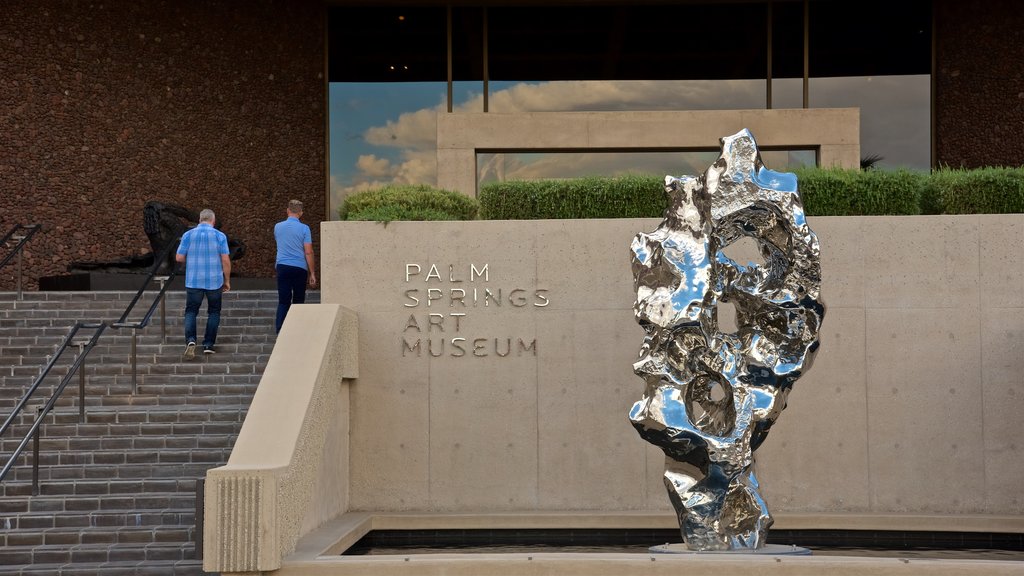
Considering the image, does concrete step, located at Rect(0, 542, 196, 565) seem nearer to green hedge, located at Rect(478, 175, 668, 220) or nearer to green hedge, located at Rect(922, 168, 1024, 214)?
green hedge, located at Rect(478, 175, 668, 220)

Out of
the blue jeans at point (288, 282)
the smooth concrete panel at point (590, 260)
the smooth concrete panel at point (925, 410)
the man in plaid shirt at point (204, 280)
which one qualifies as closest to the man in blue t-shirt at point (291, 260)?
the blue jeans at point (288, 282)

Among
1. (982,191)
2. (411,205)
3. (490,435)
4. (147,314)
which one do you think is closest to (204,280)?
(147,314)

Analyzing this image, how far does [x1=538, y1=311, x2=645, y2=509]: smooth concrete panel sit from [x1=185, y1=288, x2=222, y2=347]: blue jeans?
3.42 metres

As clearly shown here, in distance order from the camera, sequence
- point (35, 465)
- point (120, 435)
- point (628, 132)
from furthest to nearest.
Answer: point (628, 132), point (120, 435), point (35, 465)

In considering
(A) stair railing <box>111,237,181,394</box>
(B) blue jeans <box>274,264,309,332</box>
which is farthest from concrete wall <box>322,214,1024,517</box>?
(A) stair railing <box>111,237,181,394</box>

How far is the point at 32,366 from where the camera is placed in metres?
12.8

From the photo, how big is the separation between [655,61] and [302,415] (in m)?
12.6

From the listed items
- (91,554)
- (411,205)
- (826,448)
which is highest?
(411,205)

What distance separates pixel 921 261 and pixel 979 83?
938 centimetres

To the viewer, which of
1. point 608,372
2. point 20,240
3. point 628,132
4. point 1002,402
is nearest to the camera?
point 1002,402

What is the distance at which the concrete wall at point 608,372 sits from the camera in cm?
1165

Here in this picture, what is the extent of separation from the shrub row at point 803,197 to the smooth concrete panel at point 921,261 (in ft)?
1.62

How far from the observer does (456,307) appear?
1188cm

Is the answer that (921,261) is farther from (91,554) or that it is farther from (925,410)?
(91,554)
